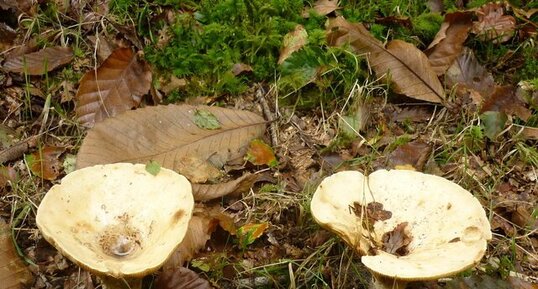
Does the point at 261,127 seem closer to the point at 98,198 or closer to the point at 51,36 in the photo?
the point at 98,198

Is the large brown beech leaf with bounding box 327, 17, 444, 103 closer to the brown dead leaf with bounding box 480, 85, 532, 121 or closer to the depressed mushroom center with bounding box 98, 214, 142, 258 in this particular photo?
the brown dead leaf with bounding box 480, 85, 532, 121

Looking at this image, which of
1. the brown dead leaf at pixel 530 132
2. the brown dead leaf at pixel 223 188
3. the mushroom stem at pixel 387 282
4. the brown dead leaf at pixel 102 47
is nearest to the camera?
the mushroom stem at pixel 387 282

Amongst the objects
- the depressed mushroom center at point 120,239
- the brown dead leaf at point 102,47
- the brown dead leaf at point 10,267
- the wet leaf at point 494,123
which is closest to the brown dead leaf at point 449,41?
the wet leaf at point 494,123

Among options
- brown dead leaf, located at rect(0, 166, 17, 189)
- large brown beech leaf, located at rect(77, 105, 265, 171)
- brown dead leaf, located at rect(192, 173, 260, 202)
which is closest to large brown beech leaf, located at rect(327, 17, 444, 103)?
large brown beech leaf, located at rect(77, 105, 265, 171)

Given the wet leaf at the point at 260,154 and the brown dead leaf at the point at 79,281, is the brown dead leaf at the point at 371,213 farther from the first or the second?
the brown dead leaf at the point at 79,281

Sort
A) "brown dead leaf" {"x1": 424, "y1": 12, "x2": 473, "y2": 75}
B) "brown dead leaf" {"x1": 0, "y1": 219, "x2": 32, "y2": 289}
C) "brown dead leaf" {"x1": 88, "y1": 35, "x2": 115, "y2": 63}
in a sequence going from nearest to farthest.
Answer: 1. "brown dead leaf" {"x1": 0, "y1": 219, "x2": 32, "y2": 289}
2. "brown dead leaf" {"x1": 88, "y1": 35, "x2": 115, "y2": 63}
3. "brown dead leaf" {"x1": 424, "y1": 12, "x2": 473, "y2": 75}

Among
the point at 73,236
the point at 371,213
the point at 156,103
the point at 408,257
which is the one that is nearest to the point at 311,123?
the point at 156,103

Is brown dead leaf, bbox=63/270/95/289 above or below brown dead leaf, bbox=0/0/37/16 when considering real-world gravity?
below
